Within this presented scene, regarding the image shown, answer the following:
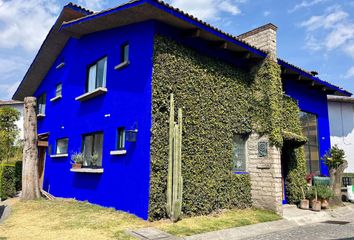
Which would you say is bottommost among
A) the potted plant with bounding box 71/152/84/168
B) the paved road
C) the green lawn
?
the paved road

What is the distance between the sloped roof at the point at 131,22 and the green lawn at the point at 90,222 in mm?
5698

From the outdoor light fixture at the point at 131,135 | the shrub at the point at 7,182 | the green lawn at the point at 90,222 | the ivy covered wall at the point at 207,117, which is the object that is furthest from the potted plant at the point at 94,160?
the shrub at the point at 7,182

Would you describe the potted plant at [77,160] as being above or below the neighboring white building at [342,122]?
below

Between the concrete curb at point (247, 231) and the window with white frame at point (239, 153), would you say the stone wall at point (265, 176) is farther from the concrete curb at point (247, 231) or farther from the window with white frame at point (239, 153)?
the concrete curb at point (247, 231)

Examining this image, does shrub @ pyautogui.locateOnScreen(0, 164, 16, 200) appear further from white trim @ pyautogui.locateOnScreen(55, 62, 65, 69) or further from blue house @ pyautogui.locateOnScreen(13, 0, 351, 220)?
white trim @ pyautogui.locateOnScreen(55, 62, 65, 69)

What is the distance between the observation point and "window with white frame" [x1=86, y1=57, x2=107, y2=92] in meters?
11.6

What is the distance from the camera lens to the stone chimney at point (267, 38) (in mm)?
11105

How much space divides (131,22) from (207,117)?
13.2ft

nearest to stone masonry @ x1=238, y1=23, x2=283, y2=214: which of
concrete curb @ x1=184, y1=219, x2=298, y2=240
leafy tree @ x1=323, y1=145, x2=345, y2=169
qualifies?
concrete curb @ x1=184, y1=219, x2=298, y2=240

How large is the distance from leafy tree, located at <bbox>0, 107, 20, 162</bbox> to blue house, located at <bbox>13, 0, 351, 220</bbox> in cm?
1207

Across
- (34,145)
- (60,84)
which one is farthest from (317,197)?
(60,84)

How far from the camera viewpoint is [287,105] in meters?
12.7

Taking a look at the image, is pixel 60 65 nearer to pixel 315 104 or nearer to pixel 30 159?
pixel 30 159

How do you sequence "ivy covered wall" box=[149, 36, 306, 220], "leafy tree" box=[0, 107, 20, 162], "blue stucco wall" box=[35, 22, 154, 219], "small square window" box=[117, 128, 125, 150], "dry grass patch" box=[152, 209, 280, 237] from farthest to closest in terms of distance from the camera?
"leafy tree" box=[0, 107, 20, 162], "small square window" box=[117, 128, 125, 150], "blue stucco wall" box=[35, 22, 154, 219], "ivy covered wall" box=[149, 36, 306, 220], "dry grass patch" box=[152, 209, 280, 237]
